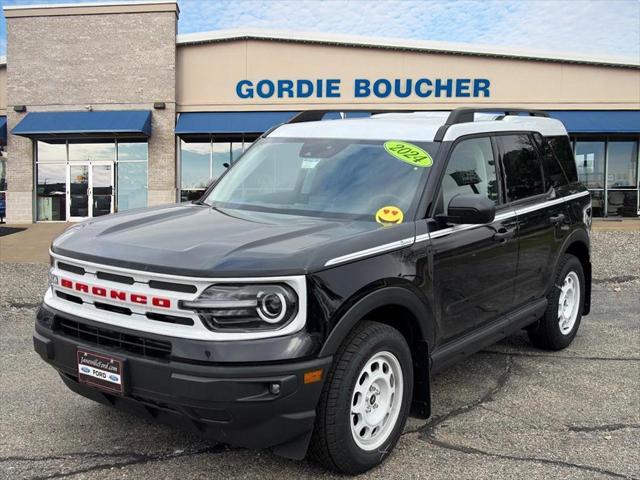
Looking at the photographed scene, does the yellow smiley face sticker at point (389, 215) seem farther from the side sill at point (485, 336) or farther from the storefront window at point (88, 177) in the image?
the storefront window at point (88, 177)

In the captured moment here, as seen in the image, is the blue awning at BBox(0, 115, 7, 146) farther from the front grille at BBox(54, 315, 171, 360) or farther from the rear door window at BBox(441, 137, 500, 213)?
the rear door window at BBox(441, 137, 500, 213)

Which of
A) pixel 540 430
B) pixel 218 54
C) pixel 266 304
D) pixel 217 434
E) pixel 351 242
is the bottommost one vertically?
pixel 540 430

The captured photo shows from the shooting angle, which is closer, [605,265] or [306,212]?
[306,212]

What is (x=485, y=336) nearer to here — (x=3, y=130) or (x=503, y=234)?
(x=503, y=234)

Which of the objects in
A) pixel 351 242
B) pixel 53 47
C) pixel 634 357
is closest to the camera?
pixel 351 242

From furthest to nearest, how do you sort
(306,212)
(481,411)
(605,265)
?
(605,265), (481,411), (306,212)

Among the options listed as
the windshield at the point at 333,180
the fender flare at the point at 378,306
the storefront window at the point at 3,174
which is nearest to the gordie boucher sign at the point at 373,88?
the storefront window at the point at 3,174

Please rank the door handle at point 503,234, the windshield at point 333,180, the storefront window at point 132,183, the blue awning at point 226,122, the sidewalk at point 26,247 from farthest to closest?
the storefront window at point 132,183 → the blue awning at point 226,122 → the sidewalk at point 26,247 → the door handle at point 503,234 → the windshield at point 333,180

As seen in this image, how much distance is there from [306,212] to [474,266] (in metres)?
1.18

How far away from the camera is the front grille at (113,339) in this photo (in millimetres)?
2840

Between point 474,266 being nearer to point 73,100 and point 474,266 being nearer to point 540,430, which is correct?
point 540,430

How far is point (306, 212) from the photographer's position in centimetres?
378

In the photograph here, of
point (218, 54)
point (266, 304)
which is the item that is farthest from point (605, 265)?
point (218, 54)

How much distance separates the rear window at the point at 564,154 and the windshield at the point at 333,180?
82.9 inches
